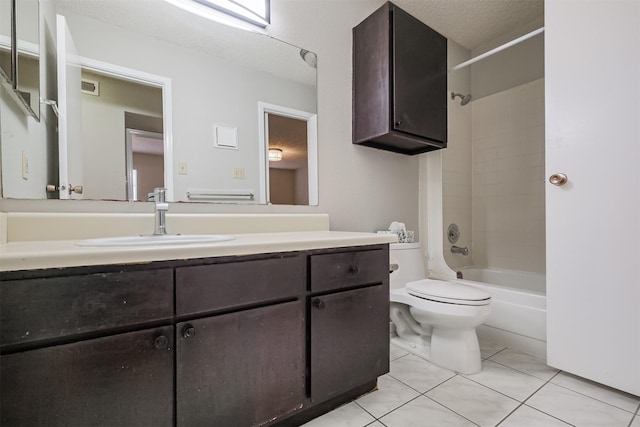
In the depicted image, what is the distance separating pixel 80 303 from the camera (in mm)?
699

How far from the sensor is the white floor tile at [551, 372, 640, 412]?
1243mm

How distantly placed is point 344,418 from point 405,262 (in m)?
0.98

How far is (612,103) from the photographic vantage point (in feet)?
4.23

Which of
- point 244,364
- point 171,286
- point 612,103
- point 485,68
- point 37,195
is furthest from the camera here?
point 485,68

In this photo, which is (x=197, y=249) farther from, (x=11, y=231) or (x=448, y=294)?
(x=448, y=294)

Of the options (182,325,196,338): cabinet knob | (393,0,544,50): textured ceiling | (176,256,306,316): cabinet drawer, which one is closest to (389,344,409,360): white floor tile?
(176,256,306,316): cabinet drawer

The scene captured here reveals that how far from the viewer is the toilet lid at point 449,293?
4.75 feet

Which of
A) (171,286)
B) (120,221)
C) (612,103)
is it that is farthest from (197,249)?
(612,103)

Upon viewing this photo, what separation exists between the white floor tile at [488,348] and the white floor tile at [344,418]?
35.2 inches

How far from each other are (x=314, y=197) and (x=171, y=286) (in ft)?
3.48

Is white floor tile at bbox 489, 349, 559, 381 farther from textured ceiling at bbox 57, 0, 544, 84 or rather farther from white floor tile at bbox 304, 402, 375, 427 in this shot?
textured ceiling at bbox 57, 0, 544, 84

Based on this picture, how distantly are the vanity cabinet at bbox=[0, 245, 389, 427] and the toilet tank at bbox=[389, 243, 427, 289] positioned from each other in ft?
2.09

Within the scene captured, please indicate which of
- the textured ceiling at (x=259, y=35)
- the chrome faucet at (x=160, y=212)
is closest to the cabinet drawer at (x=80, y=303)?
the chrome faucet at (x=160, y=212)

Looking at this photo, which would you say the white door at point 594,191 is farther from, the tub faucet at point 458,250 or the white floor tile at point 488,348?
the tub faucet at point 458,250
